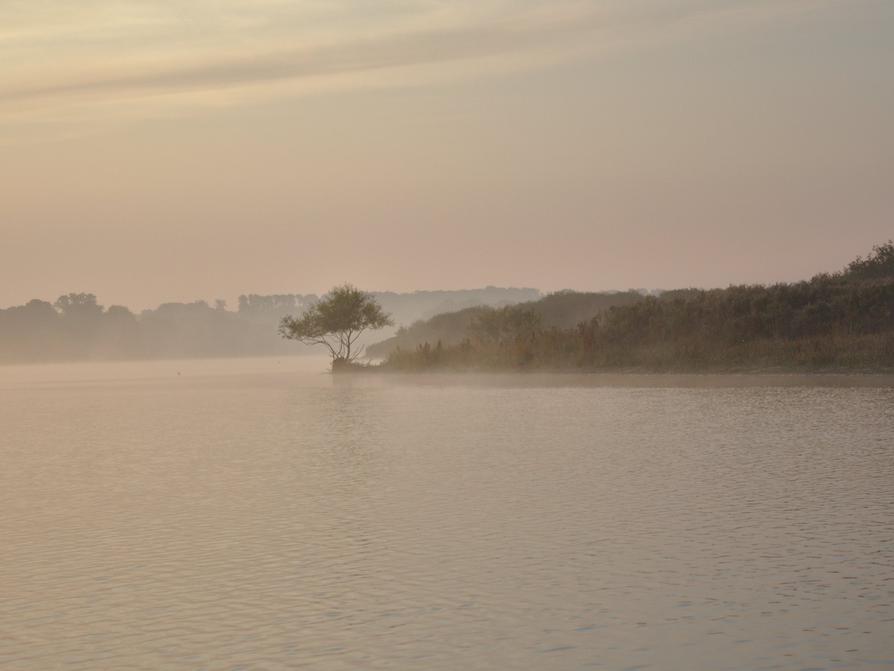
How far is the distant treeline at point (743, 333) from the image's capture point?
175 ft

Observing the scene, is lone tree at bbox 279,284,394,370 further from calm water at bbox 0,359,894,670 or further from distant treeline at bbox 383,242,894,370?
calm water at bbox 0,359,894,670

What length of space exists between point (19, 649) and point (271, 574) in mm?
3352

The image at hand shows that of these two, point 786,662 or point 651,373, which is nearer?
point 786,662

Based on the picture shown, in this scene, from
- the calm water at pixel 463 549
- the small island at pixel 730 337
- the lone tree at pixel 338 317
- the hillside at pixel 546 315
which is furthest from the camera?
the hillside at pixel 546 315

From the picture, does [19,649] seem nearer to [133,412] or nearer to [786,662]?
[786,662]

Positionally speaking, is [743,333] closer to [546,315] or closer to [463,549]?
[463,549]

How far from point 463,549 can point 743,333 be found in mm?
46930

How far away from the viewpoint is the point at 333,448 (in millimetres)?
27297

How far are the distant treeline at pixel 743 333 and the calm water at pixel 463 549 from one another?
76.8 ft

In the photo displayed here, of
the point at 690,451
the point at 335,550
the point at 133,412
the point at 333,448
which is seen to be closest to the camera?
the point at 335,550

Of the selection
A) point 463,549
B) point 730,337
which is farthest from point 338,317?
point 463,549

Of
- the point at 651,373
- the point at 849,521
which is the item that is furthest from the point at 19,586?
the point at 651,373

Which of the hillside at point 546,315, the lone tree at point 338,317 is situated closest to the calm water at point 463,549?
the lone tree at point 338,317

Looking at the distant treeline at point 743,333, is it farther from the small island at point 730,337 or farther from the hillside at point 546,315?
the hillside at point 546,315
